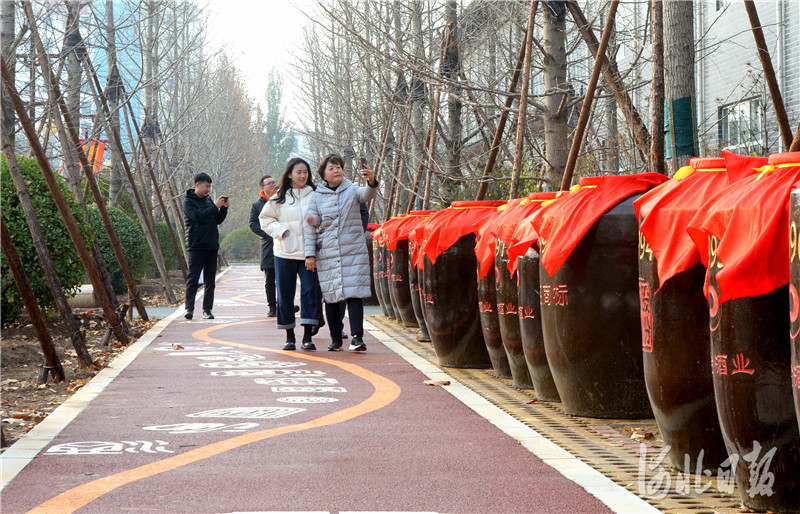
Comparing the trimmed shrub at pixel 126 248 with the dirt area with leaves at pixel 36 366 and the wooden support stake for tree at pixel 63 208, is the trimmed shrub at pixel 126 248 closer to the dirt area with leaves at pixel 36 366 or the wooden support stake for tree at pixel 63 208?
the dirt area with leaves at pixel 36 366

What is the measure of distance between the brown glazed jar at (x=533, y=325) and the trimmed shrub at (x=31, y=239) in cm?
652

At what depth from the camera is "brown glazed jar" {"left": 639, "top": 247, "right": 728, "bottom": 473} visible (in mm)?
4719

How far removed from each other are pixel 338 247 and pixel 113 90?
8.47 metres

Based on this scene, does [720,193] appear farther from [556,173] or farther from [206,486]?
[556,173]

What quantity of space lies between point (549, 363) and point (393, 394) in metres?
1.50

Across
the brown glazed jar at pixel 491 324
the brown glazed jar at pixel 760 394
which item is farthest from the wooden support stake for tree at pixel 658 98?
the brown glazed jar at pixel 760 394

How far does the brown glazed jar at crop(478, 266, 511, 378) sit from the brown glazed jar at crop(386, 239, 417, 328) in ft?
14.3

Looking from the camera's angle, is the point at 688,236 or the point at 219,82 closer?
the point at 688,236

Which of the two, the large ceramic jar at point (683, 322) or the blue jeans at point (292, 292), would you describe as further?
the blue jeans at point (292, 292)

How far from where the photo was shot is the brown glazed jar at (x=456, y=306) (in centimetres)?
892

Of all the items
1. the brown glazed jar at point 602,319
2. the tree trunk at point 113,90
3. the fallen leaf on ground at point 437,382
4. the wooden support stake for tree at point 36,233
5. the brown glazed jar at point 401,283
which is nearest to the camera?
the brown glazed jar at point 602,319

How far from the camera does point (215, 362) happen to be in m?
9.71

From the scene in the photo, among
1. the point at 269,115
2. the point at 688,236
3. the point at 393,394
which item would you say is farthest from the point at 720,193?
the point at 269,115

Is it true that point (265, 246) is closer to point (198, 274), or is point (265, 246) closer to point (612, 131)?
point (198, 274)
